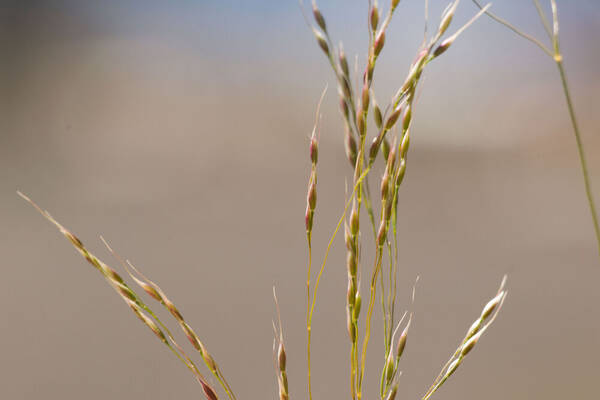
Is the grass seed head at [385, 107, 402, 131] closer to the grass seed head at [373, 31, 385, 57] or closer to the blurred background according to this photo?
the grass seed head at [373, 31, 385, 57]

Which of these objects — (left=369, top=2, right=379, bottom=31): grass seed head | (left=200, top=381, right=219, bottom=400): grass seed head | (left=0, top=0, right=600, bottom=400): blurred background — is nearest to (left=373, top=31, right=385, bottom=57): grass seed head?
(left=369, top=2, right=379, bottom=31): grass seed head

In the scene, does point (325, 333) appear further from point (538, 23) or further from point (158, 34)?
point (538, 23)

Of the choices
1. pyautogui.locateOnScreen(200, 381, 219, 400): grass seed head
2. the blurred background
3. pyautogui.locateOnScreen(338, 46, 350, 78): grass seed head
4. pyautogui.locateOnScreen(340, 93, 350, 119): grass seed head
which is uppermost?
pyautogui.locateOnScreen(338, 46, 350, 78): grass seed head

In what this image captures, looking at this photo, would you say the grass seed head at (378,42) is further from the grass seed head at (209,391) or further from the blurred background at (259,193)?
the blurred background at (259,193)

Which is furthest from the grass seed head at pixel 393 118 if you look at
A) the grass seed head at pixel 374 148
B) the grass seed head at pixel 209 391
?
the grass seed head at pixel 209 391

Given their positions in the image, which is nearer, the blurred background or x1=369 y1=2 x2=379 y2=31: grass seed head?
x1=369 y1=2 x2=379 y2=31: grass seed head

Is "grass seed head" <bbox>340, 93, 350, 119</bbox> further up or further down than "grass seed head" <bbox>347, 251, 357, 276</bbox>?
further up

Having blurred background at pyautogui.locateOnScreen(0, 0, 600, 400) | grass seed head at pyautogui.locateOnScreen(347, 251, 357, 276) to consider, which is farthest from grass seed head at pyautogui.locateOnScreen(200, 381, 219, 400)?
blurred background at pyautogui.locateOnScreen(0, 0, 600, 400)

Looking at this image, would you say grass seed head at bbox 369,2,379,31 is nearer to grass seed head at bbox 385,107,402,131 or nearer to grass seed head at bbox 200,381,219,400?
grass seed head at bbox 385,107,402,131

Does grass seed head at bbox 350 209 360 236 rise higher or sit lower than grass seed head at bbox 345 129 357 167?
lower
